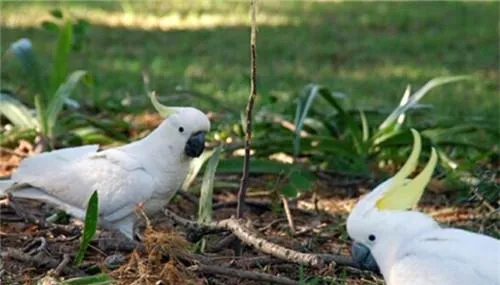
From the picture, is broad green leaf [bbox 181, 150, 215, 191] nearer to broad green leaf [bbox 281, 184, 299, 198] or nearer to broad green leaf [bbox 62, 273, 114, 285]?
broad green leaf [bbox 281, 184, 299, 198]

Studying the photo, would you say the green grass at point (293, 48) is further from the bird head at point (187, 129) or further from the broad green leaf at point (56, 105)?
the bird head at point (187, 129)

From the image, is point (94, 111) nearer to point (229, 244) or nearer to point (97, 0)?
point (229, 244)

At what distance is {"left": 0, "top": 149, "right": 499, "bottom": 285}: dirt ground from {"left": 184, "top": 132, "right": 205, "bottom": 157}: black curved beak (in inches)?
8.9

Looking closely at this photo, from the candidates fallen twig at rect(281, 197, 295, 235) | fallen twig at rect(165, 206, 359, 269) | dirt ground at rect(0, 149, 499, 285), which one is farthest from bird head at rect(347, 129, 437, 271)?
fallen twig at rect(281, 197, 295, 235)

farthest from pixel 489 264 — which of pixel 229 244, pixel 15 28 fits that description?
pixel 15 28

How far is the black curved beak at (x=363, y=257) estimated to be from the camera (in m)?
2.70

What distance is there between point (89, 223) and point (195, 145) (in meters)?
0.48

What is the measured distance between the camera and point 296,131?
4.29 metres

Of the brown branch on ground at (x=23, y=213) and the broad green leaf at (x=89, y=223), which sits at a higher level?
the broad green leaf at (x=89, y=223)

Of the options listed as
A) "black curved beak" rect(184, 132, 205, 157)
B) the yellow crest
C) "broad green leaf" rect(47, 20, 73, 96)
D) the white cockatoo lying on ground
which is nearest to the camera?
the white cockatoo lying on ground

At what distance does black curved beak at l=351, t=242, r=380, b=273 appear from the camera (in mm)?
2703

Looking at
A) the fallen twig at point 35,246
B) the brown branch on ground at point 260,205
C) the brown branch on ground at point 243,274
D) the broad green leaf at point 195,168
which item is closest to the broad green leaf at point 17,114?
the broad green leaf at point 195,168

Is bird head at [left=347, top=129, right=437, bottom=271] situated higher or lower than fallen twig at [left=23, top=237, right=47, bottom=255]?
higher

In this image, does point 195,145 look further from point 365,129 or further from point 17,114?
point 17,114
